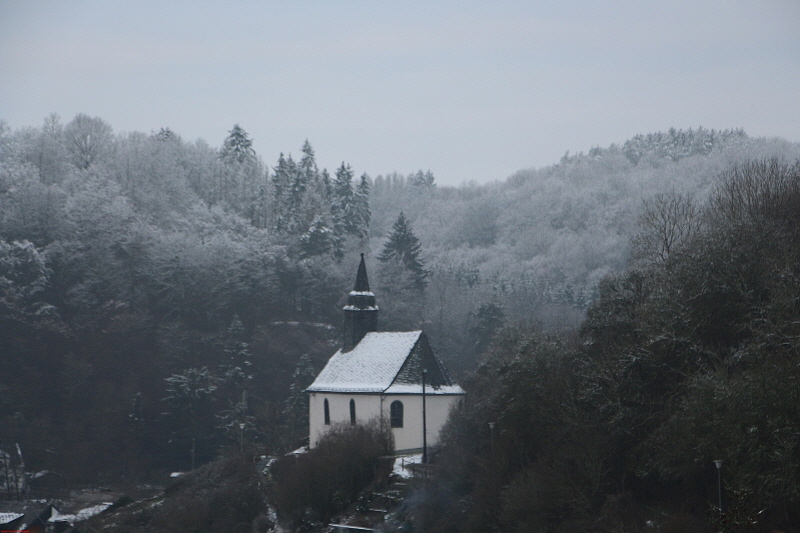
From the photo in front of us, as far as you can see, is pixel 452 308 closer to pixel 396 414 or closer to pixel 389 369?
pixel 389 369

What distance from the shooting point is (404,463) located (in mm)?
40094

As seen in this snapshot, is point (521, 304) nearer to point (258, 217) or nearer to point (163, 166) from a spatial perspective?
point (258, 217)

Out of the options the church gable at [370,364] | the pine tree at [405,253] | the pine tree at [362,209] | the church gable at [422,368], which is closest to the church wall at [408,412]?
the church gable at [370,364]

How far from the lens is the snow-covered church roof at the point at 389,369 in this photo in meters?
45.6

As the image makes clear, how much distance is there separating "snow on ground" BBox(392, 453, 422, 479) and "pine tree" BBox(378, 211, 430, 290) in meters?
38.4

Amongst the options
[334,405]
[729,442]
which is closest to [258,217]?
[334,405]

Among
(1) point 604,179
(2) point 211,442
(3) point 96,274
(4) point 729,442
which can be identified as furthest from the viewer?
(1) point 604,179

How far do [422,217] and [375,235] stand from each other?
6.82 m

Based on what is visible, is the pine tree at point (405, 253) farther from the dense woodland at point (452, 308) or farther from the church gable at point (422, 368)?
the church gable at point (422, 368)

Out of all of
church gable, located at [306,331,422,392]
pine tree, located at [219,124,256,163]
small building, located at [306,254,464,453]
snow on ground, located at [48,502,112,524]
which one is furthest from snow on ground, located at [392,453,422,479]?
pine tree, located at [219,124,256,163]

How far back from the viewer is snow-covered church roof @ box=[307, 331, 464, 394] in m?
45.6

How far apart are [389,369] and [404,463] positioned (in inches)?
282

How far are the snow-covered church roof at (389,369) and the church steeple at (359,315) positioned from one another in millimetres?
855

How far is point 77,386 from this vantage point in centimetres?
6216
